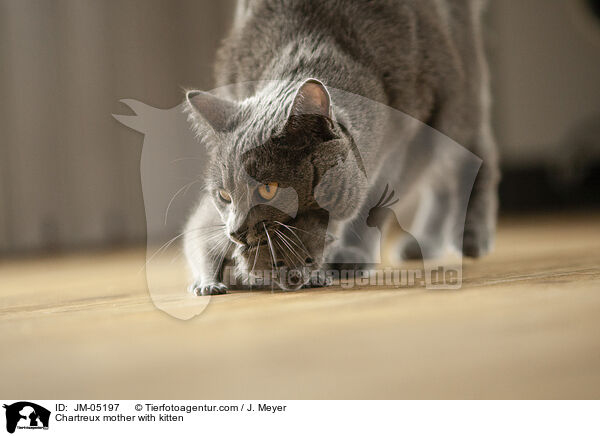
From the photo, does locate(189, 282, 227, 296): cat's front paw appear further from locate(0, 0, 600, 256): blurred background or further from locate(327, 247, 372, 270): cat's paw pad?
locate(0, 0, 600, 256): blurred background

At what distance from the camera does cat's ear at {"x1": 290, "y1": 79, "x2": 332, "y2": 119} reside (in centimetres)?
91

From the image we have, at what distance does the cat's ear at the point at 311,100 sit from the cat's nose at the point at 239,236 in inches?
8.5

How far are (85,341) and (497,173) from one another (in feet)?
4.13

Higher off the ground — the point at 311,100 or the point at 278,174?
the point at 311,100

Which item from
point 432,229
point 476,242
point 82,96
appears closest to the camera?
point 476,242

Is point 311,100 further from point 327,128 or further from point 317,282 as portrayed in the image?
point 317,282

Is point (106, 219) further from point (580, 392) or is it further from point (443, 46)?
point (580, 392)

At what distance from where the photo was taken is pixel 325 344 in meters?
0.66
